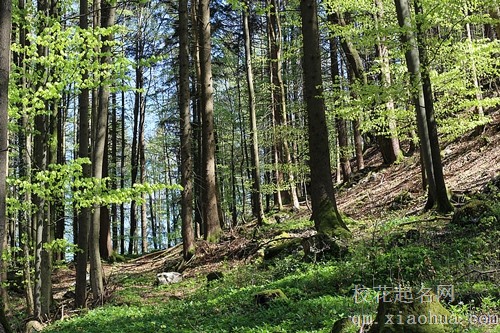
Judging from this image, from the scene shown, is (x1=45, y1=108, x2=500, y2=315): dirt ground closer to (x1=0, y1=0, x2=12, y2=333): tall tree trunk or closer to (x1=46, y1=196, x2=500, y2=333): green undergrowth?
(x1=46, y1=196, x2=500, y2=333): green undergrowth

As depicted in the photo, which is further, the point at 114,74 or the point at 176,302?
the point at 176,302

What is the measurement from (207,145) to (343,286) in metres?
9.32

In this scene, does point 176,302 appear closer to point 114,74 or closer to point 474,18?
point 114,74

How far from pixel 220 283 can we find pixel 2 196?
21.2 feet

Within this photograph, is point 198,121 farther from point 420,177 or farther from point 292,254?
point 292,254

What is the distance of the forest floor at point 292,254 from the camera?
749 cm

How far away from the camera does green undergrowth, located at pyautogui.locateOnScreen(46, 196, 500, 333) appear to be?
5.20m

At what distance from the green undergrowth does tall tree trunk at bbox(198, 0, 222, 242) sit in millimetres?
4442

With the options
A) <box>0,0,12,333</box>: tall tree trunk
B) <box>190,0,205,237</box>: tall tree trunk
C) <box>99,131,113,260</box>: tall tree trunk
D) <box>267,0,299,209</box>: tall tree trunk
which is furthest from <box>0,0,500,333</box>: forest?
<box>190,0,205,237</box>: tall tree trunk

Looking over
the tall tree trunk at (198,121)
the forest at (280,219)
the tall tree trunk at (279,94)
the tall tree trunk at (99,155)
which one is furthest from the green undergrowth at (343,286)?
the tall tree trunk at (279,94)

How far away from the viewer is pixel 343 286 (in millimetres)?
6852

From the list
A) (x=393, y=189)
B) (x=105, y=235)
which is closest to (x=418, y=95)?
(x=393, y=189)

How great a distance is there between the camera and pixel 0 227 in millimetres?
4645

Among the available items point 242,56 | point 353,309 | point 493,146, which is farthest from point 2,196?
point 242,56
